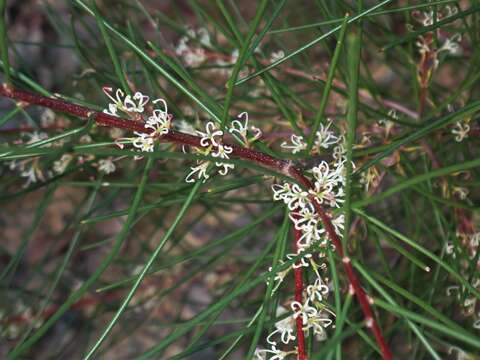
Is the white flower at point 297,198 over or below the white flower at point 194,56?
below

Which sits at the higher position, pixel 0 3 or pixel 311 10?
pixel 311 10

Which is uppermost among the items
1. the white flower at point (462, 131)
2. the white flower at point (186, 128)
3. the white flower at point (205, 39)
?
the white flower at point (205, 39)

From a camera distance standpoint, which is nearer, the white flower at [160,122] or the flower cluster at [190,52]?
the white flower at [160,122]

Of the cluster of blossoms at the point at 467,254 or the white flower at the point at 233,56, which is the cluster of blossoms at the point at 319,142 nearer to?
the cluster of blossoms at the point at 467,254

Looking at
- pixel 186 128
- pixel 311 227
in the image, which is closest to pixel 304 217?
pixel 311 227

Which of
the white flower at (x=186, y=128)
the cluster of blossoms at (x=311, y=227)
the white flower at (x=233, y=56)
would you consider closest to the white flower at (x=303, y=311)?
the cluster of blossoms at (x=311, y=227)

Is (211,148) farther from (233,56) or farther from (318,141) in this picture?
(233,56)

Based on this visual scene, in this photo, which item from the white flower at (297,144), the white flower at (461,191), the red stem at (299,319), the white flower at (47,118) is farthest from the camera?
the white flower at (47,118)

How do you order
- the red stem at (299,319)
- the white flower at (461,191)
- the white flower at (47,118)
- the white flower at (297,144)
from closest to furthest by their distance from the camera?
the red stem at (299,319)
the white flower at (297,144)
the white flower at (461,191)
the white flower at (47,118)

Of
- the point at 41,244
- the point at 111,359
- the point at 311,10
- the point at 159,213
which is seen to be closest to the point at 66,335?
the point at 111,359

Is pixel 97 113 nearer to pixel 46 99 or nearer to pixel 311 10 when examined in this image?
pixel 46 99

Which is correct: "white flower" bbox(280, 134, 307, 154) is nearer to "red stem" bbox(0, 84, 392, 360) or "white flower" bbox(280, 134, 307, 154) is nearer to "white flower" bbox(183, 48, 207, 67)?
"red stem" bbox(0, 84, 392, 360)
